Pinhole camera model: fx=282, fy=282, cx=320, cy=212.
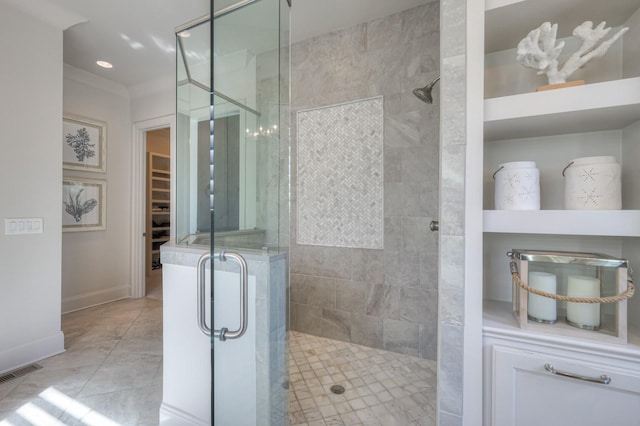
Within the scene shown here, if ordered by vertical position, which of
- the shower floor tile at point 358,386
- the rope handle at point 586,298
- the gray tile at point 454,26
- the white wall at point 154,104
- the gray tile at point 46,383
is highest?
the white wall at point 154,104

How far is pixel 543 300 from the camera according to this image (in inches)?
38.4

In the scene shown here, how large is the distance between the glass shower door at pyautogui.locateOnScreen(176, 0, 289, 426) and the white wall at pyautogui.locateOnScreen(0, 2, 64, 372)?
5.09 ft

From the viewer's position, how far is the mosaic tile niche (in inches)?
92.5

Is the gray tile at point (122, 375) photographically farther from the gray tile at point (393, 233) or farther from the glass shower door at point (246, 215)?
the gray tile at point (393, 233)

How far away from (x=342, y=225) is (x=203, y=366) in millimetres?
1483

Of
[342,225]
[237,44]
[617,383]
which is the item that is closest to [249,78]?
[237,44]

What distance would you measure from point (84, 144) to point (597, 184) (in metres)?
4.39

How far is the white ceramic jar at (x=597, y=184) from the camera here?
894mm

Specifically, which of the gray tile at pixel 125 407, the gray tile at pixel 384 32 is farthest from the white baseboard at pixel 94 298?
the gray tile at pixel 384 32

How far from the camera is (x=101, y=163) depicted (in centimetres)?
343

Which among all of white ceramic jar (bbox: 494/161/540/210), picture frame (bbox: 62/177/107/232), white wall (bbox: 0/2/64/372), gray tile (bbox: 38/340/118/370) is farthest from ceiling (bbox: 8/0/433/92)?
gray tile (bbox: 38/340/118/370)

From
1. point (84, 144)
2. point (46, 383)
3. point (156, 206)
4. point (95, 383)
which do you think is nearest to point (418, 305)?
point (95, 383)

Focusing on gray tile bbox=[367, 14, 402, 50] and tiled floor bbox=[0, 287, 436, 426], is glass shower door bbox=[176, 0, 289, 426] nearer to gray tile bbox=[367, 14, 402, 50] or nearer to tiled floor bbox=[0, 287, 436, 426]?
tiled floor bbox=[0, 287, 436, 426]

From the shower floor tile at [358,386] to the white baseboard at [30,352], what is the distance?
6.34 feet
